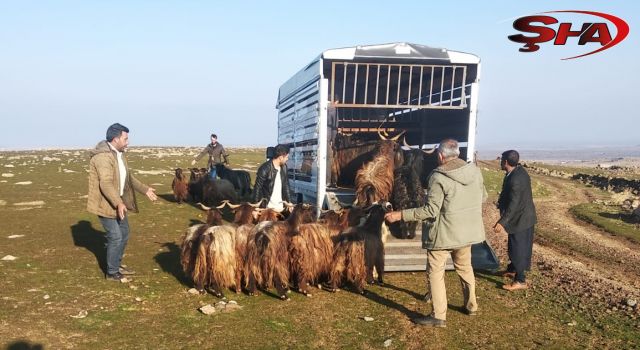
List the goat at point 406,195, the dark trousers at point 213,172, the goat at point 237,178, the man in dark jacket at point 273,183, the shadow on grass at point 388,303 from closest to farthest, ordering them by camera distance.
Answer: the shadow on grass at point 388,303 → the man in dark jacket at point 273,183 → the goat at point 406,195 → the goat at point 237,178 → the dark trousers at point 213,172

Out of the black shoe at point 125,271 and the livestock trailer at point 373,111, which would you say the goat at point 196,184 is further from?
the black shoe at point 125,271

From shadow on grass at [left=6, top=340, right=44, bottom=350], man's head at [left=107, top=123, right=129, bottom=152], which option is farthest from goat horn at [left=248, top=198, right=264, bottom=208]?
shadow on grass at [left=6, top=340, right=44, bottom=350]

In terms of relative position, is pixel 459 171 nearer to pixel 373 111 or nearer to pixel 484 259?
pixel 484 259

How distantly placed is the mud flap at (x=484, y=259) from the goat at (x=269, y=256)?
3473 millimetres

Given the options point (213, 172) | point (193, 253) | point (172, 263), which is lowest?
point (172, 263)

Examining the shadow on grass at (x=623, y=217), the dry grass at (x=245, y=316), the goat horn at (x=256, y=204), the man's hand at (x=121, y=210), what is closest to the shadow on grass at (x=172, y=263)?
the dry grass at (x=245, y=316)

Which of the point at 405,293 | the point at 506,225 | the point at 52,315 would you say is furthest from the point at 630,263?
the point at 52,315

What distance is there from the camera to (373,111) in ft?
46.5

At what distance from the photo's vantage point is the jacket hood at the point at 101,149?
22.2 ft

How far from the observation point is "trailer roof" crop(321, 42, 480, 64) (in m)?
8.66

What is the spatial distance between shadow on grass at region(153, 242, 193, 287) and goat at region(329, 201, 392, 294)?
2.32m

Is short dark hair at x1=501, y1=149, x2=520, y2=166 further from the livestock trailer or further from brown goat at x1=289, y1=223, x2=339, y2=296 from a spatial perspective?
brown goat at x1=289, y1=223, x2=339, y2=296

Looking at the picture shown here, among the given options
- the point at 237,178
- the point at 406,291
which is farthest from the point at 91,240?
the point at 237,178

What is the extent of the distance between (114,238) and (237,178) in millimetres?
10070
